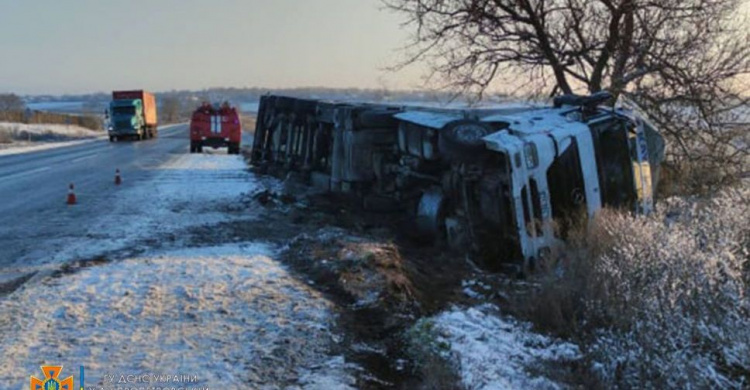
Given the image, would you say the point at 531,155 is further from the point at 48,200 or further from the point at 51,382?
the point at 48,200

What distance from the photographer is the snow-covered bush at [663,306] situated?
4207mm

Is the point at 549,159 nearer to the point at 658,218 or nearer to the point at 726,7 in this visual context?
the point at 658,218

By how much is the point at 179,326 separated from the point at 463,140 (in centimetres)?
398

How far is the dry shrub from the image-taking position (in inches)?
167

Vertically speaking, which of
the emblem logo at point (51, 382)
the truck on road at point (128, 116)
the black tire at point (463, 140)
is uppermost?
the truck on road at point (128, 116)

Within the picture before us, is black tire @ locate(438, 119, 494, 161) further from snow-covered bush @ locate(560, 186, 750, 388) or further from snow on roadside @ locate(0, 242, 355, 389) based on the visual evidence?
snow on roadside @ locate(0, 242, 355, 389)

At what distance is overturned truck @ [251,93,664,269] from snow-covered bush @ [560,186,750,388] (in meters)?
0.68

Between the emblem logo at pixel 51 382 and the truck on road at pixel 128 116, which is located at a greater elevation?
the truck on road at pixel 128 116

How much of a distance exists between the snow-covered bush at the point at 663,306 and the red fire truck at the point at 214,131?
75.0 ft

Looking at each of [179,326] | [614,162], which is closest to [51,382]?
[179,326]

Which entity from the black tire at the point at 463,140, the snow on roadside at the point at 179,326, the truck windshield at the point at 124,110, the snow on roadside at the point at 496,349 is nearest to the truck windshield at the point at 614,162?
the black tire at the point at 463,140

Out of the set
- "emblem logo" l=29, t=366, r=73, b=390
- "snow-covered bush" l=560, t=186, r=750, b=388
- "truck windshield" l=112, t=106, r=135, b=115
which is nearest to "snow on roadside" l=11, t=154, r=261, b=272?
"emblem logo" l=29, t=366, r=73, b=390

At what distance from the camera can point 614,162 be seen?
7.64 meters

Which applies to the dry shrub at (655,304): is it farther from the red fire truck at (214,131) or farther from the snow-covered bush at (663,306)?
the red fire truck at (214,131)
